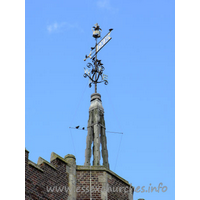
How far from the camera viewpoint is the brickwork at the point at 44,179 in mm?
18359

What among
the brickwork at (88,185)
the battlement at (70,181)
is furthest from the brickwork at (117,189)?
the brickwork at (88,185)

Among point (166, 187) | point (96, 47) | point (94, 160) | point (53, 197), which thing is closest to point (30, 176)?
point (53, 197)

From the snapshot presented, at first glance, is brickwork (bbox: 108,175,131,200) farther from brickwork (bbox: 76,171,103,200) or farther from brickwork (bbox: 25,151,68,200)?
brickwork (bbox: 25,151,68,200)

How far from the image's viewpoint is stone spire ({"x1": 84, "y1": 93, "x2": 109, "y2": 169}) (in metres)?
22.5

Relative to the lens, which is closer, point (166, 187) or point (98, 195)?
point (98, 195)

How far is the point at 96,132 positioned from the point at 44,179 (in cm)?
439

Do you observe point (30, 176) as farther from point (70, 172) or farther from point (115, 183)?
point (115, 183)

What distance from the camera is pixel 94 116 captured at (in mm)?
23234

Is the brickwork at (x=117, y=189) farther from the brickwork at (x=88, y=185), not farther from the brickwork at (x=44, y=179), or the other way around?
the brickwork at (x=44, y=179)

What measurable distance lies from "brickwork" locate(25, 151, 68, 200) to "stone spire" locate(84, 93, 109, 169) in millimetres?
2431

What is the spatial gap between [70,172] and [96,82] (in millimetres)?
5697

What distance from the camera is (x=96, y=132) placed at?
2283cm

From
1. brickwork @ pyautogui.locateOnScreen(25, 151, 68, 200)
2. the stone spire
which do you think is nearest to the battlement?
brickwork @ pyautogui.locateOnScreen(25, 151, 68, 200)

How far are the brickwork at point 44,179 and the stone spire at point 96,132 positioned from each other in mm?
2431
